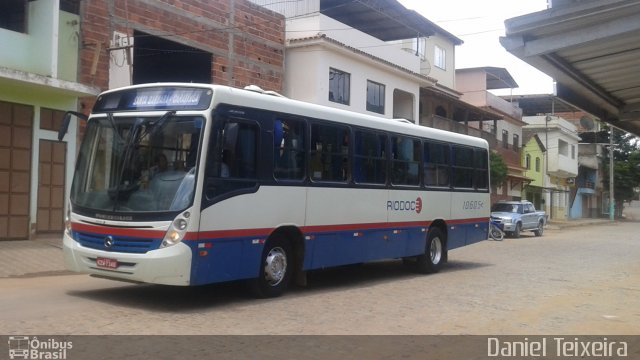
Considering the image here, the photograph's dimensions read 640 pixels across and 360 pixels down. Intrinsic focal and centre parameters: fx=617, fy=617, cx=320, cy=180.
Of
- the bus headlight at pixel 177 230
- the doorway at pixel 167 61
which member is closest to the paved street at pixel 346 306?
the bus headlight at pixel 177 230

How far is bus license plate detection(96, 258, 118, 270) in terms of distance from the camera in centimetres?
796

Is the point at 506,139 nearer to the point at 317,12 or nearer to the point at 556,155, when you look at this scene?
the point at 556,155

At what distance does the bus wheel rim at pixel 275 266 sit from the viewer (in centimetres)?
908

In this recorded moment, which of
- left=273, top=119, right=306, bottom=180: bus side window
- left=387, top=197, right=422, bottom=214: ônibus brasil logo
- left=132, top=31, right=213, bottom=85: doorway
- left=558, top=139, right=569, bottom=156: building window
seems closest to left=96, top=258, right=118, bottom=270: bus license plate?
left=273, top=119, right=306, bottom=180: bus side window

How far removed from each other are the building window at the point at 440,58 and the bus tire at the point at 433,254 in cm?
2362

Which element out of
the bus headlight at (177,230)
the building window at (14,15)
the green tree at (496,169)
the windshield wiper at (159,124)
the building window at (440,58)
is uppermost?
the building window at (440,58)

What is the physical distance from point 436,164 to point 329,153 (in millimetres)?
4033

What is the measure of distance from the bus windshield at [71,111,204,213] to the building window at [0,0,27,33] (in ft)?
26.0

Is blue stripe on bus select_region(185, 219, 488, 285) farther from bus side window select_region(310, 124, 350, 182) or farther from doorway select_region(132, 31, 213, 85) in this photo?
doorway select_region(132, 31, 213, 85)

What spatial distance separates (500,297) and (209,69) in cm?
1303

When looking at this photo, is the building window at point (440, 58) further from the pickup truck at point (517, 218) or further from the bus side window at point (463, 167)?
the bus side window at point (463, 167)

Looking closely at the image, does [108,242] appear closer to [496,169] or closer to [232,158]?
[232,158]

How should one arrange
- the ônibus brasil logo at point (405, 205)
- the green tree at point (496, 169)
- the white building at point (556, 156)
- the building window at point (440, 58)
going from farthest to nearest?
the white building at point (556, 156)
the building window at point (440, 58)
the green tree at point (496, 169)
the ônibus brasil logo at point (405, 205)

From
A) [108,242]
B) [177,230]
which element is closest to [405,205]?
[177,230]
